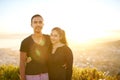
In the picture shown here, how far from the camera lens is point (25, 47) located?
7.62 meters

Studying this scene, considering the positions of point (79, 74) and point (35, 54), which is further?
point (79, 74)

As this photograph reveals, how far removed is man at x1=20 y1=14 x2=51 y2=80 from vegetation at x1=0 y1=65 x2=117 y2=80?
5804mm

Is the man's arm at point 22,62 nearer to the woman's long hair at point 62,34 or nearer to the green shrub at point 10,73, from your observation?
the woman's long hair at point 62,34

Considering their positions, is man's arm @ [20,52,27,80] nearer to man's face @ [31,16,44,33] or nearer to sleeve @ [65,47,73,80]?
man's face @ [31,16,44,33]

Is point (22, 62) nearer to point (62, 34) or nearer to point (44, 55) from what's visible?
point (44, 55)

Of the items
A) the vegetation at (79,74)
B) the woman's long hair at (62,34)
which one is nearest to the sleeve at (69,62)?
the woman's long hair at (62,34)

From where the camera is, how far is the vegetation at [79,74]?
532 inches

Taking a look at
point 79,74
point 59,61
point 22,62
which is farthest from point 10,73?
point 59,61

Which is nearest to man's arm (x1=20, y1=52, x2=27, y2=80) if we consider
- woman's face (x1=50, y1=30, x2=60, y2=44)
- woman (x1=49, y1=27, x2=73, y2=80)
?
woman (x1=49, y1=27, x2=73, y2=80)

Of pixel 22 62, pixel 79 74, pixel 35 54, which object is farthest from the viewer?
pixel 79 74

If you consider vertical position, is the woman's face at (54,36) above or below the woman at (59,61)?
above

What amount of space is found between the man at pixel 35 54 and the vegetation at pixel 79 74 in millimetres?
5804

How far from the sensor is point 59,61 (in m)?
7.74

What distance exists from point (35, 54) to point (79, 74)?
249 inches
